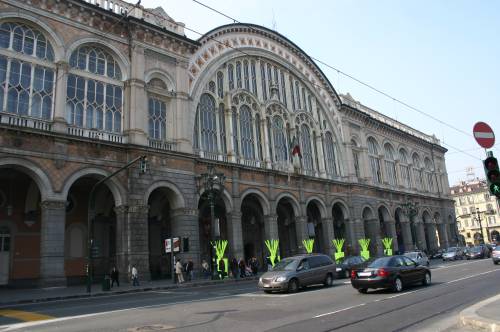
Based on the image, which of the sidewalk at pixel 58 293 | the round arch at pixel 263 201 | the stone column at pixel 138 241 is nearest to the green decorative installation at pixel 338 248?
the round arch at pixel 263 201

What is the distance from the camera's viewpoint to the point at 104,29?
89.4 ft

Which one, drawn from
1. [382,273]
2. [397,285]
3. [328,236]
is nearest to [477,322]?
[382,273]

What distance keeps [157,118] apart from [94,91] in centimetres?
480

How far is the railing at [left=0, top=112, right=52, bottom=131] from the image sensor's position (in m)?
21.8

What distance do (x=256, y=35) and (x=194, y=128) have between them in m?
13.4

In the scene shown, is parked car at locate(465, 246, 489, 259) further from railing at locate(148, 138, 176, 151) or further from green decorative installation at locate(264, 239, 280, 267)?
railing at locate(148, 138, 176, 151)

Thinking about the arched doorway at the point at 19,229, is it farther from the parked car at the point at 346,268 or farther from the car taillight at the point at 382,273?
the car taillight at the point at 382,273

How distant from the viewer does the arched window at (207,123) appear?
32.9 meters

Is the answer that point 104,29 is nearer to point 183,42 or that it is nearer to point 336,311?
point 183,42

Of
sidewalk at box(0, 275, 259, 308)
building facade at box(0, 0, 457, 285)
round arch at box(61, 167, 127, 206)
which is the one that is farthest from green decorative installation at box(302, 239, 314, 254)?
round arch at box(61, 167, 127, 206)

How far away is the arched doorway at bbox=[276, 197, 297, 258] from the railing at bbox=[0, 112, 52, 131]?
23320 mm

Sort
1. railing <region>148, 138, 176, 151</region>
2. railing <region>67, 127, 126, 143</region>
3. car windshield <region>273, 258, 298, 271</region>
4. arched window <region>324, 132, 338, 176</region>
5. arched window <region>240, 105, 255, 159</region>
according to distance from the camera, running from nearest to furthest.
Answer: car windshield <region>273, 258, 298, 271</region> → railing <region>67, 127, 126, 143</region> → railing <region>148, 138, 176, 151</region> → arched window <region>240, 105, 255, 159</region> → arched window <region>324, 132, 338, 176</region>

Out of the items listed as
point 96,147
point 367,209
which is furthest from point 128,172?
point 367,209

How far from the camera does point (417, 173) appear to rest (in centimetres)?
6144
